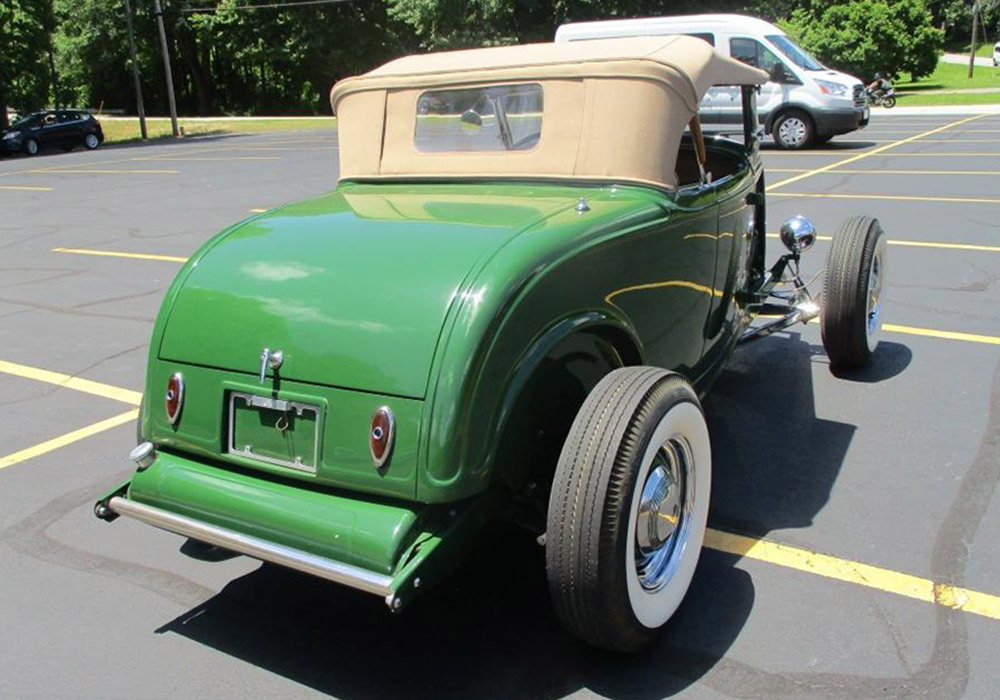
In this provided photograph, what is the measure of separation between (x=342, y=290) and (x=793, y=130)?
15.8 m

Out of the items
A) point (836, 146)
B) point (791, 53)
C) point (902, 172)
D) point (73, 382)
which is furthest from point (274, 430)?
point (836, 146)

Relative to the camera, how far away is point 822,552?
11.2 feet

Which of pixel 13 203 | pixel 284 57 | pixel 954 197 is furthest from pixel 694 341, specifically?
pixel 284 57

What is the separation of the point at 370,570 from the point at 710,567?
1396mm

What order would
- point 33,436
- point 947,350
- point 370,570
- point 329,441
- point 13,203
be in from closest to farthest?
point 370,570 → point 329,441 → point 33,436 → point 947,350 → point 13,203

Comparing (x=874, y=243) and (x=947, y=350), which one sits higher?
(x=874, y=243)

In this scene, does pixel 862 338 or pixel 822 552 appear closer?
pixel 822 552

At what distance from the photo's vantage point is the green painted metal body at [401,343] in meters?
2.60

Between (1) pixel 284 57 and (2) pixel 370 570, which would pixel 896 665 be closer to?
(2) pixel 370 570

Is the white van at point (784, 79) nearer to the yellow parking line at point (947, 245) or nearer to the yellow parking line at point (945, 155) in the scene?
the yellow parking line at point (945, 155)

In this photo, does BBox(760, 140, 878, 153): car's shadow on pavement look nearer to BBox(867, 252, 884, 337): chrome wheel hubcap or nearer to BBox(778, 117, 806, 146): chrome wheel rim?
BBox(778, 117, 806, 146): chrome wheel rim

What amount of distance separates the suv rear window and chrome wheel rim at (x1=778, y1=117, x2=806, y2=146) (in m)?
14.4

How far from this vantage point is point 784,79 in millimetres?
16672

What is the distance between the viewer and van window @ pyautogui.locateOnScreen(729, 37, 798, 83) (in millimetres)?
16562
